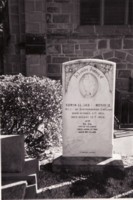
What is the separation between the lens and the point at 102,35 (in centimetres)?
962

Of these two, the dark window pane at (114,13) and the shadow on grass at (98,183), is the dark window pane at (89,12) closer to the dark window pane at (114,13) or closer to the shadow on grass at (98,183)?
A: the dark window pane at (114,13)

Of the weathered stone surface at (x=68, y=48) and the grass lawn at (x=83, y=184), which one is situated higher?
the weathered stone surface at (x=68, y=48)

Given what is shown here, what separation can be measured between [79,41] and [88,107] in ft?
16.9

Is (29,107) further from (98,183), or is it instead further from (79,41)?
(79,41)

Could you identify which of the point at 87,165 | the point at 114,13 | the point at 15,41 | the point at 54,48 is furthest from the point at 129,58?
the point at 87,165

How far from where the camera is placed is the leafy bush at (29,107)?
17.8 ft

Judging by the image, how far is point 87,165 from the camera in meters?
4.87

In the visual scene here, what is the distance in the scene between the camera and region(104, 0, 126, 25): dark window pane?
9789 millimetres

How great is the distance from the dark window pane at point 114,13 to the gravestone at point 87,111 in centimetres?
546

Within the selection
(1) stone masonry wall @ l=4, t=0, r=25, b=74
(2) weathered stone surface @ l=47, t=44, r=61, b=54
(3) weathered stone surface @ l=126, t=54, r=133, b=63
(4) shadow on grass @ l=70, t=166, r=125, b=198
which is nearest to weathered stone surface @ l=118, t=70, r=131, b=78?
(3) weathered stone surface @ l=126, t=54, r=133, b=63

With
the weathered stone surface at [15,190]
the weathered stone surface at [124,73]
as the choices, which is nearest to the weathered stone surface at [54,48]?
the weathered stone surface at [124,73]

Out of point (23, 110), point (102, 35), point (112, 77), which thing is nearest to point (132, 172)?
point (112, 77)

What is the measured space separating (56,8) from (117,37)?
7.05ft

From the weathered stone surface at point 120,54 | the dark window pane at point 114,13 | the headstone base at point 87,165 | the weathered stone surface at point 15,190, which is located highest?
the dark window pane at point 114,13
